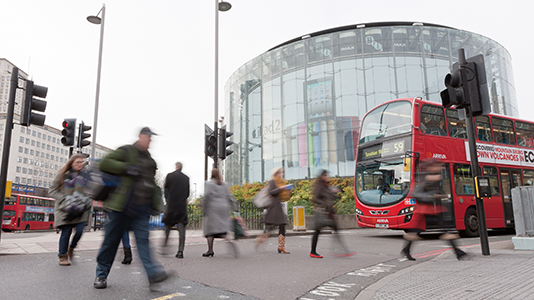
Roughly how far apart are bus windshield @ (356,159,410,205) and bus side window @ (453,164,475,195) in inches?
78.1

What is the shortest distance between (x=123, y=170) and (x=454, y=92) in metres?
6.03

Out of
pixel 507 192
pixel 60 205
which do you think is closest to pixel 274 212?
pixel 60 205

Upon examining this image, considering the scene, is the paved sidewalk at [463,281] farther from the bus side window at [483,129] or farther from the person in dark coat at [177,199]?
the bus side window at [483,129]

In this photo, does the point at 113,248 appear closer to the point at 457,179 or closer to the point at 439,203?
the point at 439,203

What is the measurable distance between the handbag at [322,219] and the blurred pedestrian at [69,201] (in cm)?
380

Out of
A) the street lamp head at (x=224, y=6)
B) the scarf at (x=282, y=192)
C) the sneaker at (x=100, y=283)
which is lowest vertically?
the sneaker at (x=100, y=283)

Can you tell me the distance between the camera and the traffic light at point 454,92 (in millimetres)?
7023

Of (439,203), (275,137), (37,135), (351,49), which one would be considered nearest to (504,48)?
(351,49)

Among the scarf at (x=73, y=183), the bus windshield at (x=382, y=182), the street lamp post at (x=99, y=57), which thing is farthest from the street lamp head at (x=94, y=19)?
the scarf at (x=73, y=183)

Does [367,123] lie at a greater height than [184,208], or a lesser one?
greater

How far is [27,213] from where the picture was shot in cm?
2700

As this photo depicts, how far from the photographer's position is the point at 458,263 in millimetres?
6020

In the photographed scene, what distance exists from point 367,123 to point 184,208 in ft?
25.9

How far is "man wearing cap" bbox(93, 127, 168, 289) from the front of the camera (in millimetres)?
3756
